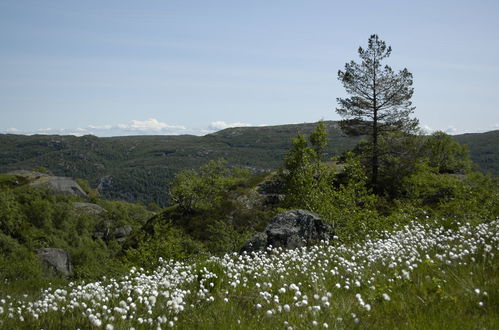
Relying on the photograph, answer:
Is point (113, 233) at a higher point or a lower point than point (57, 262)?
lower

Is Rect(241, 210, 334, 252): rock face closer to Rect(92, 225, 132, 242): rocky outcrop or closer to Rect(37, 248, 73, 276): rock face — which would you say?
Rect(37, 248, 73, 276): rock face

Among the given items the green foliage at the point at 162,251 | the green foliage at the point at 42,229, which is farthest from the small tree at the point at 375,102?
the green foliage at the point at 42,229

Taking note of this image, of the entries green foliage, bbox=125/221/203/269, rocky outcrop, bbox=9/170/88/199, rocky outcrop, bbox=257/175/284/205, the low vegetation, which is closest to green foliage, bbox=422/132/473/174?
the low vegetation

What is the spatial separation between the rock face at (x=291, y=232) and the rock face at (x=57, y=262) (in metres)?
34.6

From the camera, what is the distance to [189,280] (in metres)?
7.30

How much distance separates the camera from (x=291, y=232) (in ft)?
42.1

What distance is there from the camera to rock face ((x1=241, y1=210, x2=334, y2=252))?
41.3 feet

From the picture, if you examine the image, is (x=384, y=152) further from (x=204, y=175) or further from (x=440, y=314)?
(x=440, y=314)

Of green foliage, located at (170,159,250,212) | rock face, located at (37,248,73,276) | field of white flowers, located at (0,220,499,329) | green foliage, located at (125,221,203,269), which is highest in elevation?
field of white flowers, located at (0,220,499,329)

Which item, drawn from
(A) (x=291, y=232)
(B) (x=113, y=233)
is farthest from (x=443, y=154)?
(B) (x=113, y=233)

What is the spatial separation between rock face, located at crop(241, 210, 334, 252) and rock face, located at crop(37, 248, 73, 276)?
3458 cm

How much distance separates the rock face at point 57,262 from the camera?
1560 inches

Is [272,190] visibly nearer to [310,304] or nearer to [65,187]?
[310,304]

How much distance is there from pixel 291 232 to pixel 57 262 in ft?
125
